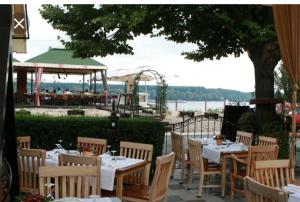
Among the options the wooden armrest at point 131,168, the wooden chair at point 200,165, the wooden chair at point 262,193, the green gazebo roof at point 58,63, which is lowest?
the wooden chair at point 200,165

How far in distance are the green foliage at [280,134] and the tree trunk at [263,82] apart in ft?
1.28

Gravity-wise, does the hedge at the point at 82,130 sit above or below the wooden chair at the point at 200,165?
above

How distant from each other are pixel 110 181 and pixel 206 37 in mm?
6492

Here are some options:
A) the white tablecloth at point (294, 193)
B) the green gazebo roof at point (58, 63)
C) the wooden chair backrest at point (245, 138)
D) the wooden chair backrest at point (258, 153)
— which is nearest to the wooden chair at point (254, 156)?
the wooden chair backrest at point (258, 153)

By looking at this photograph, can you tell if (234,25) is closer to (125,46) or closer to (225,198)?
(125,46)

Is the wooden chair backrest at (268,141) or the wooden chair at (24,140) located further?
the wooden chair backrest at (268,141)

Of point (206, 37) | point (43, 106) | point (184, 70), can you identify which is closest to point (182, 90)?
point (184, 70)

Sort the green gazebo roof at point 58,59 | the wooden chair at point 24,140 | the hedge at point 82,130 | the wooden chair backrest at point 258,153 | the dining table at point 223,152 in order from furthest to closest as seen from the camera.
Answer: the green gazebo roof at point 58,59 < the hedge at point 82,130 < the dining table at point 223,152 < the wooden chair at point 24,140 < the wooden chair backrest at point 258,153

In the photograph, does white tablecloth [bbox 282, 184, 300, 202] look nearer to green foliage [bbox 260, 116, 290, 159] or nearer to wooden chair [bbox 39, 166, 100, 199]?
wooden chair [bbox 39, 166, 100, 199]

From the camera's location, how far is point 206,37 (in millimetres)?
10695

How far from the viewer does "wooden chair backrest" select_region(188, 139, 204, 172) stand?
6852 millimetres

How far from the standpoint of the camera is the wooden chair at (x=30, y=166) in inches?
201

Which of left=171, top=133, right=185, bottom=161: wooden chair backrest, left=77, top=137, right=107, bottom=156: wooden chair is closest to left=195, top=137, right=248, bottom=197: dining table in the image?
left=171, top=133, right=185, bottom=161: wooden chair backrest

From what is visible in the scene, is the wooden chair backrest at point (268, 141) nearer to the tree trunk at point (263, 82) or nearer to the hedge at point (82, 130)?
the hedge at point (82, 130)
